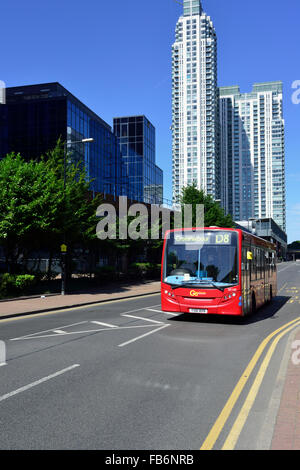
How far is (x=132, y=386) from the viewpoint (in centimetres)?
665

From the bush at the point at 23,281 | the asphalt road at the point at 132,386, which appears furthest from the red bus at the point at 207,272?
the bush at the point at 23,281

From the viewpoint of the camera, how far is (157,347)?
9.77 m

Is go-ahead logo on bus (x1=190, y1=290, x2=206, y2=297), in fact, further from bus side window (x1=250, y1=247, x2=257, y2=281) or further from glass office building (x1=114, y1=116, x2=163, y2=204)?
glass office building (x1=114, y1=116, x2=163, y2=204)

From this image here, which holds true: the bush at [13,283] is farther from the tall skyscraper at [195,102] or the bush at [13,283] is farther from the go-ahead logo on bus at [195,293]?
the tall skyscraper at [195,102]

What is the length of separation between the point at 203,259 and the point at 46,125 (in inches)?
1857

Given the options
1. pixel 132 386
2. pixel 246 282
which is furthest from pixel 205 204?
pixel 132 386

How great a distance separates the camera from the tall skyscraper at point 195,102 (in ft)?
542

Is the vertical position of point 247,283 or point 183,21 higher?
point 183,21

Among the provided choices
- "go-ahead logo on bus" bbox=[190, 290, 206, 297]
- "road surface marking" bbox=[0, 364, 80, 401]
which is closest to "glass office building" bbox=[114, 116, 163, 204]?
"go-ahead logo on bus" bbox=[190, 290, 206, 297]

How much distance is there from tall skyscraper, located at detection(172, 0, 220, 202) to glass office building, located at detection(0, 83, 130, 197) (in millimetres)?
104726

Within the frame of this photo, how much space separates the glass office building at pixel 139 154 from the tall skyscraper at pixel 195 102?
282 ft
